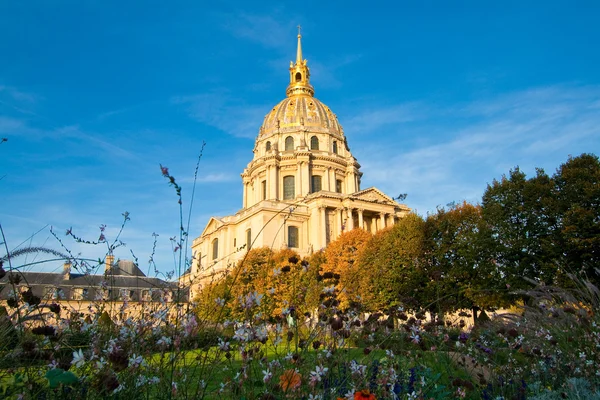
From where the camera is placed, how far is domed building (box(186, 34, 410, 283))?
53406 mm

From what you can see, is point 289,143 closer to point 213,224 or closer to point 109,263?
point 213,224

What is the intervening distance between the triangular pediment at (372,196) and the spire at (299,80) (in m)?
28.0

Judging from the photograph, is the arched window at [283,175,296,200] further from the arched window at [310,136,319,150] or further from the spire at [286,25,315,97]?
the spire at [286,25,315,97]

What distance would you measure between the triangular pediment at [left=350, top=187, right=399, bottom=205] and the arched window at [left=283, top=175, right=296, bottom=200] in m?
12.1

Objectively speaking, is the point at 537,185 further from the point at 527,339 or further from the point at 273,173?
the point at 273,173

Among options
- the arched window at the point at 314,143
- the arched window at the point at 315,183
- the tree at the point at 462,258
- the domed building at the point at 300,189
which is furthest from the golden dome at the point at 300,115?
the tree at the point at 462,258

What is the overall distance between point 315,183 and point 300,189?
349 cm

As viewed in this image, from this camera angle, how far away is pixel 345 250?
3850 cm

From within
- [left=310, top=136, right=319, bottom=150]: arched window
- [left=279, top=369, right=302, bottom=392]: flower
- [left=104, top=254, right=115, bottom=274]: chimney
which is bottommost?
[left=279, top=369, right=302, bottom=392]: flower

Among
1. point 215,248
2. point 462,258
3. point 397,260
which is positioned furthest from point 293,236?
point 462,258

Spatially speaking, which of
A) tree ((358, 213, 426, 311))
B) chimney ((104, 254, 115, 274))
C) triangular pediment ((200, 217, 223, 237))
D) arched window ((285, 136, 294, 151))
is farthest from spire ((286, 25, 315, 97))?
chimney ((104, 254, 115, 274))

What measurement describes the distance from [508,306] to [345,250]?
1439cm

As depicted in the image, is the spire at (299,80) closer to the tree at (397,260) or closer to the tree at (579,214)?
the tree at (397,260)

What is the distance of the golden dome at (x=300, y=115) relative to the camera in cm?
7031
